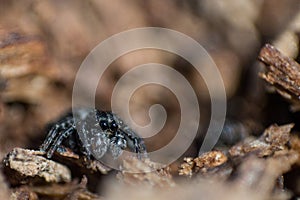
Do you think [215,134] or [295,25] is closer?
[295,25]

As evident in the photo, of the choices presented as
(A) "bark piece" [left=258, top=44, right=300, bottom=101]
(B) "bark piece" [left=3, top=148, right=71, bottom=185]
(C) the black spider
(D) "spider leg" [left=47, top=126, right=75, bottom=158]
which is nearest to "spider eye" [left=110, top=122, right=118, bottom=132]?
(C) the black spider

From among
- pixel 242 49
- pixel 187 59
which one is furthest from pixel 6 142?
pixel 242 49

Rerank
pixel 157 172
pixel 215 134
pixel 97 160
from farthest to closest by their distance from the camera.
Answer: pixel 215 134 < pixel 97 160 < pixel 157 172

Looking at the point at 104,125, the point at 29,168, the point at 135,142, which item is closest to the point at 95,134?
the point at 104,125

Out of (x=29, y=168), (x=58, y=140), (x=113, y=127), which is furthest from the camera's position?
(x=113, y=127)

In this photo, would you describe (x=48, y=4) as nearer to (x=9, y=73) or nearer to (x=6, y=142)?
(x=9, y=73)

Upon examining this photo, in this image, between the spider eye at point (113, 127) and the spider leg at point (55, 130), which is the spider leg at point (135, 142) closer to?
the spider eye at point (113, 127)

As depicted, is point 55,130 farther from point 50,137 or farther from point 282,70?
point 282,70

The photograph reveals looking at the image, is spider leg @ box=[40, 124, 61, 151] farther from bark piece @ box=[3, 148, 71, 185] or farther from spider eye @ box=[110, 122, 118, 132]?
spider eye @ box=[110, 122, 118, 132]
